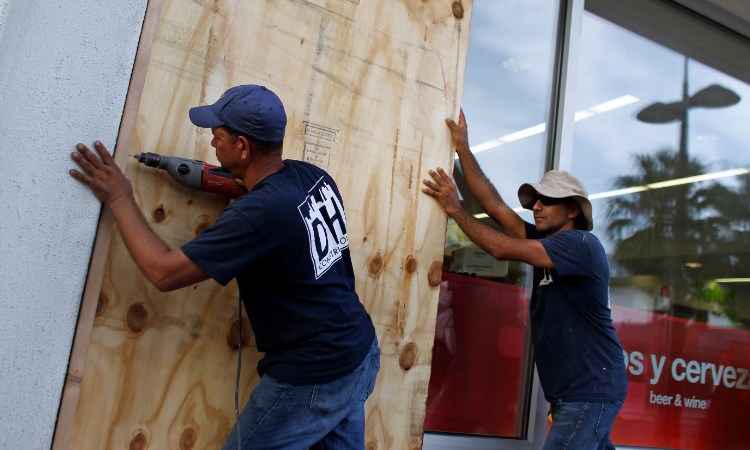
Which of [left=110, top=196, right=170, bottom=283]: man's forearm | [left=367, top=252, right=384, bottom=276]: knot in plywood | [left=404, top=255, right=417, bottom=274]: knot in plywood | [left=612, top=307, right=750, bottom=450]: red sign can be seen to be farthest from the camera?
[left=612, top=307, right=750, bottom=450]: red sign

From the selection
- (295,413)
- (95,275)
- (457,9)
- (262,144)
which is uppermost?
(457,9)

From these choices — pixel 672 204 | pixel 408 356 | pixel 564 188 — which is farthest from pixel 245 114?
pixel 672 204

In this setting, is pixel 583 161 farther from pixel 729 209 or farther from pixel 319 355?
pixel 319 355

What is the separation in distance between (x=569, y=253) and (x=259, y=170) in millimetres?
1546

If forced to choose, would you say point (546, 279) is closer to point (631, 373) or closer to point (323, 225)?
point (323, 225)

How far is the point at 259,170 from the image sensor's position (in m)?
2.55

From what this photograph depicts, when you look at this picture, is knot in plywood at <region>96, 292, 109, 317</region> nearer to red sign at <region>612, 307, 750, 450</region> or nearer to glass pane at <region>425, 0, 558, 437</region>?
glass pane at <region>425, 0, 558, 437</region>

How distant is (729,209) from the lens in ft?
19.1

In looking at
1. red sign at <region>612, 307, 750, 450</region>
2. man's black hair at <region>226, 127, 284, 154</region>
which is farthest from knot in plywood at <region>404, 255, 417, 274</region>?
red sign at <region>612, 307, 750, 450</region>

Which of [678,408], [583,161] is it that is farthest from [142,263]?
[678,408]

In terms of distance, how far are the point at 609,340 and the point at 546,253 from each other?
0.54 metres

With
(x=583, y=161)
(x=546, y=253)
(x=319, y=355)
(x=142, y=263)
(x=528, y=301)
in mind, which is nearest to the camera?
(x=142, y=263)

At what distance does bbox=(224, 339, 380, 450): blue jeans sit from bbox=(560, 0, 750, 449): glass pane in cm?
253

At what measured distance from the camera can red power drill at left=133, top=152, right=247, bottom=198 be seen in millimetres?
2633
